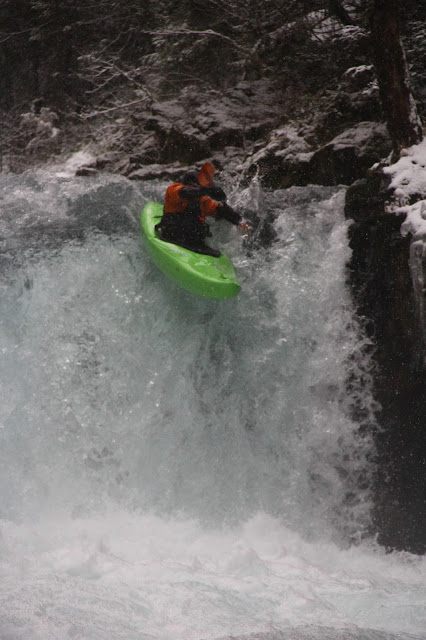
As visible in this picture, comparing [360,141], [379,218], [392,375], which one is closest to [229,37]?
[360,141]

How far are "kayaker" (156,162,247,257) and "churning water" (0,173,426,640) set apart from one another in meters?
0.43

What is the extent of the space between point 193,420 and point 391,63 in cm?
383

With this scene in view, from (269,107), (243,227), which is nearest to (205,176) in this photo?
(243,227)

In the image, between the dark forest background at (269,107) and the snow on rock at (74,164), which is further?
the snow on rock at (74,164)

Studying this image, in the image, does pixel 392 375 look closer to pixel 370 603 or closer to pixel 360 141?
pixel 370 603

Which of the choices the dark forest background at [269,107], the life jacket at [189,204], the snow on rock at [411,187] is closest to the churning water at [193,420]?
the dark forest background at [269,107]

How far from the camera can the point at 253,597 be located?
308 cm

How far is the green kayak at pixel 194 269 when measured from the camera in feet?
15.0

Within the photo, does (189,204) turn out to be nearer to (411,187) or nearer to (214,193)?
Answer: (214,193)

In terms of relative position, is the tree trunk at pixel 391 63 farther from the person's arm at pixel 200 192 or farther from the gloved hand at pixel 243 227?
the person's arm at pixel 200 192

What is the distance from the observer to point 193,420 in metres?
4.70

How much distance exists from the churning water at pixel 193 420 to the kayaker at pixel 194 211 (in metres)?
0.43

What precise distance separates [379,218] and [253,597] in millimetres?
3183

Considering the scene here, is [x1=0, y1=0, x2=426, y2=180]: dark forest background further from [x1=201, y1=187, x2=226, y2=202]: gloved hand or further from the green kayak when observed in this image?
the green kayak
